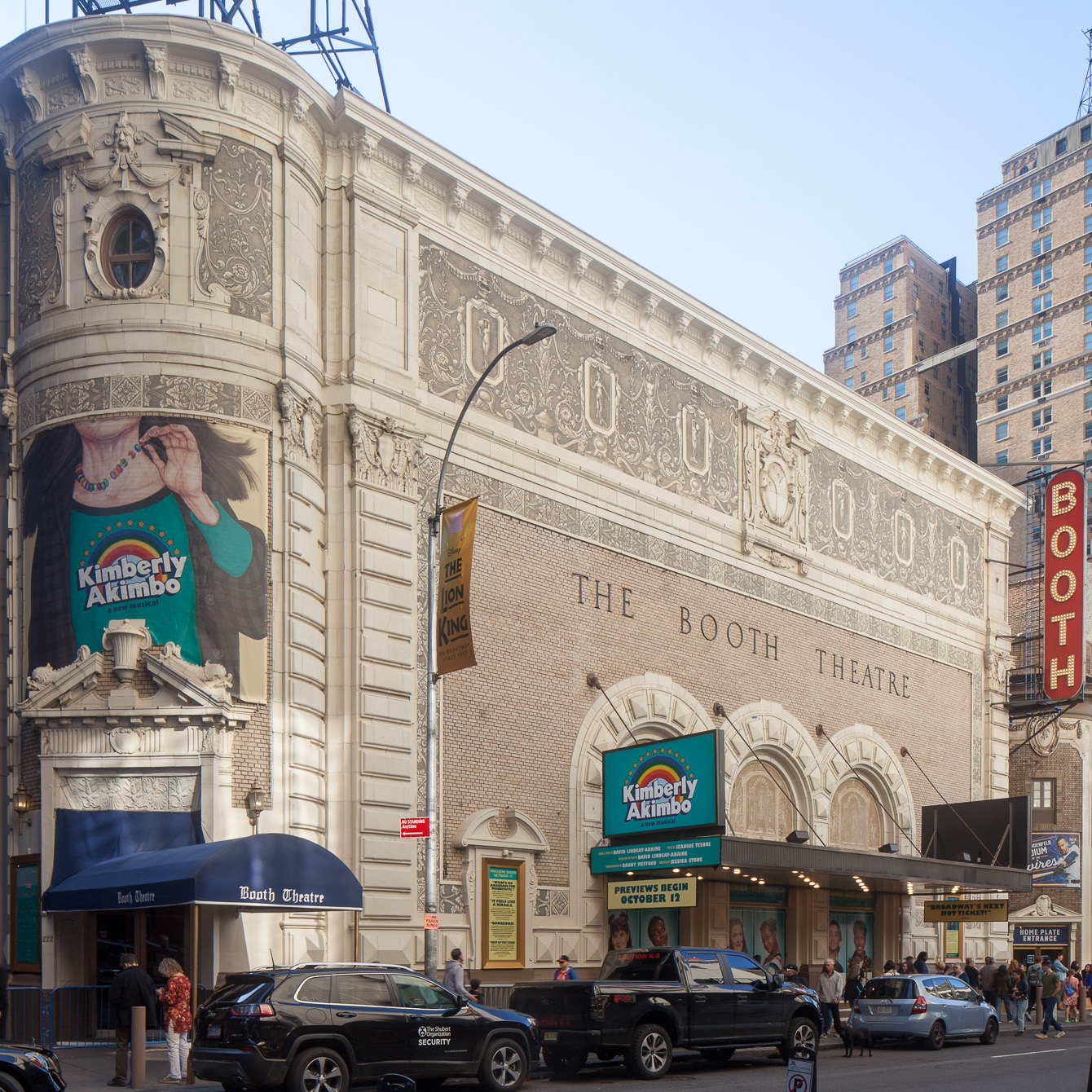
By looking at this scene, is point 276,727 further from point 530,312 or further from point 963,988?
point 963,988

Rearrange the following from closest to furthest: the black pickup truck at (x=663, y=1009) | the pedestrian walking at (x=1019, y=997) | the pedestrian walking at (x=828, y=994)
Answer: the black pickup truck at (x=663, y=1009) < the pedestrian walking at (x=828, y=994) < the pedestrian walking at (x=1019, y=997)

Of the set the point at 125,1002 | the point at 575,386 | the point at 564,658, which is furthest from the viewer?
the point at 575,386

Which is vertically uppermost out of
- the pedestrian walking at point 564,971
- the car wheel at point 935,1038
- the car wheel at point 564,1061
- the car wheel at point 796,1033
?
the pedestrian walking at point 564,971

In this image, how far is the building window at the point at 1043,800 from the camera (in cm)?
5288

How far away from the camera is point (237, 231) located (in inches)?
1011

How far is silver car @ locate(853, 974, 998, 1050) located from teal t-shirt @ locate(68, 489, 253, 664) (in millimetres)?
14971

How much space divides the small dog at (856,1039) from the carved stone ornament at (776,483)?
515 inches

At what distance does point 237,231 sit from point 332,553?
19.8ft

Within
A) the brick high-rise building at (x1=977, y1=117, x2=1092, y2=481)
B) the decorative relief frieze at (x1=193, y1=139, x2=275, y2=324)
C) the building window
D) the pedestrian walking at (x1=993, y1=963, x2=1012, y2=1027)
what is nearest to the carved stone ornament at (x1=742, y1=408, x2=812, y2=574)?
the pedestrian walking at (x1=993, y1=963, x2=1012, y2=1027)

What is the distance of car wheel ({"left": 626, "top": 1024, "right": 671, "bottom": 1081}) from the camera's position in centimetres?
2088

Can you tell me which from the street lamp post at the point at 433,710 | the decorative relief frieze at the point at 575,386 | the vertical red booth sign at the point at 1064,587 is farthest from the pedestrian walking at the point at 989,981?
the street lamp post at the point at 433,710

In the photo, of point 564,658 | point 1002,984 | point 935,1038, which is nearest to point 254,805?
point 564,658

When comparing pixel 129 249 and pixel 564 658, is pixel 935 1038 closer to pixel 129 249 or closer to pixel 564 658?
pixel 564 658

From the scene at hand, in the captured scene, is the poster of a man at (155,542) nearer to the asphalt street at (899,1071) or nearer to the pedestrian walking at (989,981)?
the asphalt street at (899,1071)
